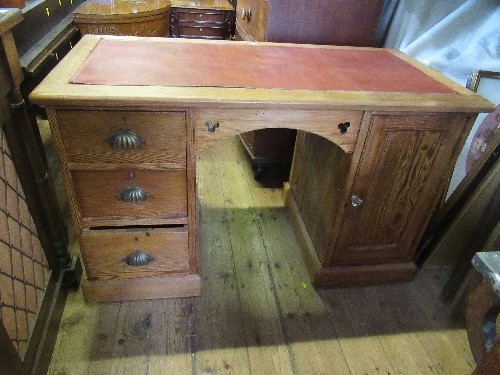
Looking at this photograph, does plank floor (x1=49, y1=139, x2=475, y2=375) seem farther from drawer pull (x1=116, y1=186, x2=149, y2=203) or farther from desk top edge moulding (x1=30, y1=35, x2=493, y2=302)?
drawer pull (x1=116, y1=186, x2=149, y2=203)

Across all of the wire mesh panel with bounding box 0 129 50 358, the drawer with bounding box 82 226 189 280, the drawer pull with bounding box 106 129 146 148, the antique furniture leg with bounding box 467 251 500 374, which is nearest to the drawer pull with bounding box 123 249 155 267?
the drawer with bounding box 82 226 189 280

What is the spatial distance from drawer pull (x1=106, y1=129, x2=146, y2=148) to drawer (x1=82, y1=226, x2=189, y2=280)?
330mm

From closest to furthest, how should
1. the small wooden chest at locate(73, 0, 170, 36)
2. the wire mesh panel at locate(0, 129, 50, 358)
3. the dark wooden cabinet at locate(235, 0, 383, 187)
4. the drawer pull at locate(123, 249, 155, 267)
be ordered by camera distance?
the wire mesh panel at locate(0, 129, 50, 358) < the drawer pull at locate(123, 249, 155, 267) < the dark wooden cabinet at locate(235, 0, 383, 187) < the small wooden chest at locate(73, 0, 170, 36)

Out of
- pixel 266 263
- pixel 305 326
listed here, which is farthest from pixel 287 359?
pixel 266 263

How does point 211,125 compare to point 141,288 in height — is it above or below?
above

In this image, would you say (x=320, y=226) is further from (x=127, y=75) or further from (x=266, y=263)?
(x=127, y=75)

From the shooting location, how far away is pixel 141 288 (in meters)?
1.31

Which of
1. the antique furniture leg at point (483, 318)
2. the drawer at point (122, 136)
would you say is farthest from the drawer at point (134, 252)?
the antique furniture leg at point (483, 318)

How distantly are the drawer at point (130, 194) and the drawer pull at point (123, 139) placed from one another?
105mm

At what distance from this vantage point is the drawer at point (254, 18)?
5.05 feet

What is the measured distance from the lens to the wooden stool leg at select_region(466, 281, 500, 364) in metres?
0.60

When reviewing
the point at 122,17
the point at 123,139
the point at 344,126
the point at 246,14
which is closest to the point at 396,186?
the point at 344,126

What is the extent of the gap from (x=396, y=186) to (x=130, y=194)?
87 centimetres

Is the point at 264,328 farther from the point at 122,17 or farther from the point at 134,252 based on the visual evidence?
the point at 122,17
